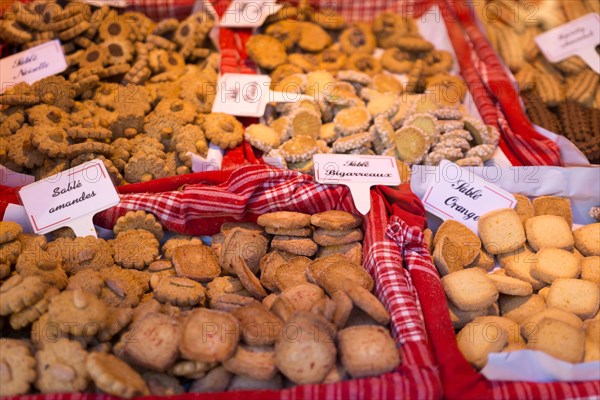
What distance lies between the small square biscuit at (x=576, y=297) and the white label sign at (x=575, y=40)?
1775mm

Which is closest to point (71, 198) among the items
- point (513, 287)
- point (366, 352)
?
point (366, 352)

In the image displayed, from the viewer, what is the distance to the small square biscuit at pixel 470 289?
6.90ft

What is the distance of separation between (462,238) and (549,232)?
39 centimetres

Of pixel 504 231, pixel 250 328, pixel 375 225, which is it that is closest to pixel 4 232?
pixel 250 328

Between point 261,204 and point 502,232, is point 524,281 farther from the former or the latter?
point 261,204

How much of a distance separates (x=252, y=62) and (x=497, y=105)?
1.50 meters

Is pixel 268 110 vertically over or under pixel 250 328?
over

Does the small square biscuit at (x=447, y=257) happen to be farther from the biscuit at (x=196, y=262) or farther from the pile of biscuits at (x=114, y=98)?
Result: the pile of biscuits at (x=114, y=98)

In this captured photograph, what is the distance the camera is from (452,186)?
2.56 meters

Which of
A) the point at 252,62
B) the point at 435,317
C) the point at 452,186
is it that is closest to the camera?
the point at 435,317

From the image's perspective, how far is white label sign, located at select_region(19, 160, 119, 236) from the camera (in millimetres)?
2373

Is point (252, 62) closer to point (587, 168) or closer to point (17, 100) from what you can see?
point (17, 100)

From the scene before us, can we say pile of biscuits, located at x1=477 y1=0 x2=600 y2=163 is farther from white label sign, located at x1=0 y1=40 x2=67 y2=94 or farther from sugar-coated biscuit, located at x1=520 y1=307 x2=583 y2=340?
white label sign, located at x1=0 y1=40 x2=67 y2=94

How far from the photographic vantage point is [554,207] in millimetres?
2611
